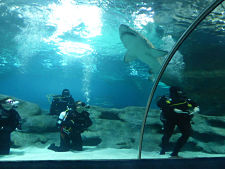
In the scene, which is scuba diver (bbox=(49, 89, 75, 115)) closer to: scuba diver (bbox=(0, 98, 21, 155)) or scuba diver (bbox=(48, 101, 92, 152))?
scuba diver (bbox=(48, 101, 92, 152))

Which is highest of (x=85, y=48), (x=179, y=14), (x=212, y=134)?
(x=85, y=48)

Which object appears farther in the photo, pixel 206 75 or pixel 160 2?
pixel 206 75

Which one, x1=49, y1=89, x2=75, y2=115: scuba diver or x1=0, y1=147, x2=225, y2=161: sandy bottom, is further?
x1=49, y1=89, x2=75, y2=115: scuba diver

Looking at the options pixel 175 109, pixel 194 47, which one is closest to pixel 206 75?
pixel 194 47

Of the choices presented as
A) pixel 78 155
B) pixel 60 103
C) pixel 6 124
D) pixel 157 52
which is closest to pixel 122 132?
pixel 78 155

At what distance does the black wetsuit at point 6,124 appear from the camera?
4867 mm

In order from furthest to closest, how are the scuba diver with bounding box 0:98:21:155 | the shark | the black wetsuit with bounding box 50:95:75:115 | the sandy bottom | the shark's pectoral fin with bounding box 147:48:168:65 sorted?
the shark's pectoral fin with bounding box 147:48:168:65 < the shark < the black wetsuit with bounding box 50:95:75:115 < the scuba diver with bounding box 0:98:21:155 < the sandy bottom

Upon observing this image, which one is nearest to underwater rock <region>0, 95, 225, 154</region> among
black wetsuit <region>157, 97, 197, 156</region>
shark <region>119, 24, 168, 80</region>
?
black wetsuit <region>157, 97, 197, 156</region>

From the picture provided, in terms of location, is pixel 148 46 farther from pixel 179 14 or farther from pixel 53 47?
pixel 53 47

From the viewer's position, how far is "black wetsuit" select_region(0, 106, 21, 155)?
4867mm

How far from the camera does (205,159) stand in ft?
6.44

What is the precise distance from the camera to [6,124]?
488 centimetres

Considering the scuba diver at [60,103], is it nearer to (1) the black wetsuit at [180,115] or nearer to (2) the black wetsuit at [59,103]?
(2) the black wetsuit at [59,103]

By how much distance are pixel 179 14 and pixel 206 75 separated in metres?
4.41
